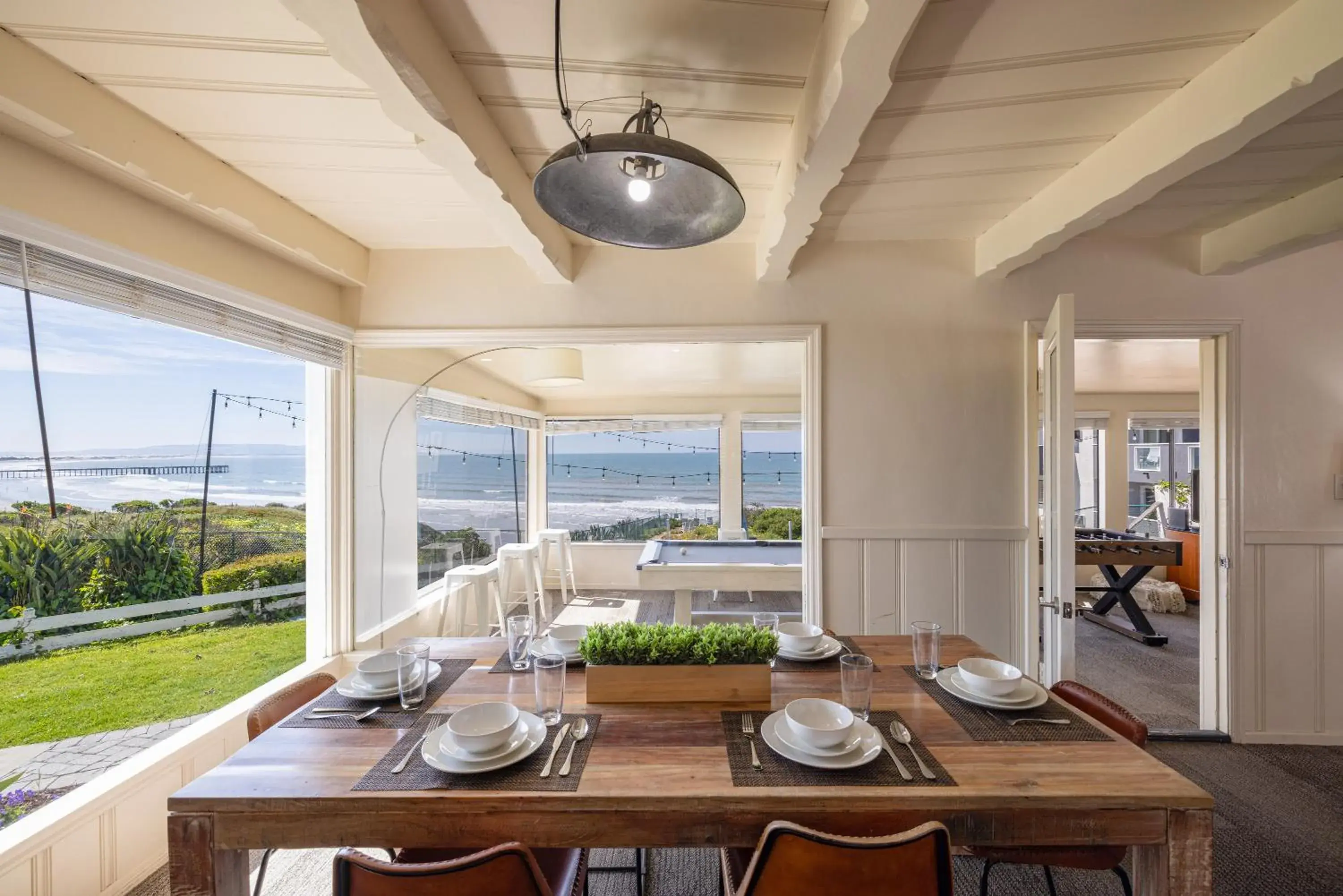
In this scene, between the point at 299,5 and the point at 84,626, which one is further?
the point at 84,626

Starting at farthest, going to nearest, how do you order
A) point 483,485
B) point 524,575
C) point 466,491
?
1. point 524,575
2. point 483,485
3. point 466,491

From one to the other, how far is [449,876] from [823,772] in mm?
734

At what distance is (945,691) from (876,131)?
1.67 m

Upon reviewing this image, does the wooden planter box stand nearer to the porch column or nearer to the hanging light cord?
the hanging light cord

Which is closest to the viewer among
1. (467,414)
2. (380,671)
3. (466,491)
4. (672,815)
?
(672,815)

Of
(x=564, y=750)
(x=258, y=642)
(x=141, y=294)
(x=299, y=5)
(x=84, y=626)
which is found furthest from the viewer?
(x=258, y=642)

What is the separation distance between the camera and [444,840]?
1.09m

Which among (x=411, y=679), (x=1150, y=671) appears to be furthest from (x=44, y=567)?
(x=1150, y=671)

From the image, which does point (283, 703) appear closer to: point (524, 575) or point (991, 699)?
point (991, 699)

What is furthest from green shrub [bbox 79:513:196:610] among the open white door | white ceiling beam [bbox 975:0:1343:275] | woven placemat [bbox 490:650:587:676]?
white ceiling beam [bbox 975:0:1343:275]

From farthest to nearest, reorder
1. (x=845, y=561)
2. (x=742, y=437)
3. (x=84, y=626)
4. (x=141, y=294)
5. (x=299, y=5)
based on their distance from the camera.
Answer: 1. (x=742, y=437)
2. (x=845, y=561)
3. (x=141, y=294)
4. (x=84, y=626)
5. (x=299, y=5)

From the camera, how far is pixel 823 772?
3.85 ft

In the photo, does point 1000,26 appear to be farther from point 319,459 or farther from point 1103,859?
point 319,459

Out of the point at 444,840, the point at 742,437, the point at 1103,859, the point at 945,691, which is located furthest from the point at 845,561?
the point at 742,437
